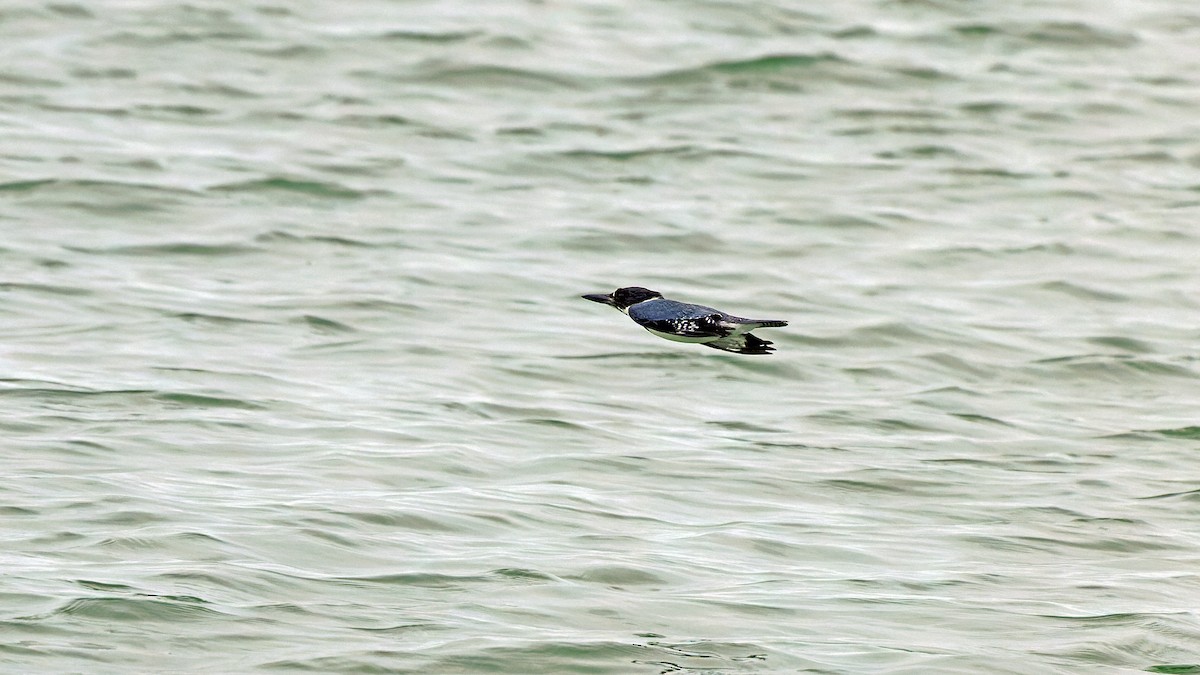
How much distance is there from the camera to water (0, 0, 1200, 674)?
7.46 meters

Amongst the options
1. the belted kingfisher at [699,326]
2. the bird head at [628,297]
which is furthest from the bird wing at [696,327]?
the bird head at [628,297]

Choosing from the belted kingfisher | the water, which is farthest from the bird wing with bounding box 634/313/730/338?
the water

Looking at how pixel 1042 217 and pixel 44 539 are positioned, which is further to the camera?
pixel 1042 217

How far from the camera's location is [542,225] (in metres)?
13.9

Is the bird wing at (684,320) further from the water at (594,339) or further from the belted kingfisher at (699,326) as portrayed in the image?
the water at (594,339)

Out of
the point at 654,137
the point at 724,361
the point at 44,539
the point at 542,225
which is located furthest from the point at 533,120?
the point at 44,539

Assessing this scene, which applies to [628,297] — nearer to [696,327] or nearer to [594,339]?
[696,327]

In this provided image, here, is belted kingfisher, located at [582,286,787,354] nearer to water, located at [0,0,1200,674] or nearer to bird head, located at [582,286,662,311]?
bird head, located at [582,286,662,311]

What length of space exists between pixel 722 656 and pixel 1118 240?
27.1ft

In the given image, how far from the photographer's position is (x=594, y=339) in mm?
11773

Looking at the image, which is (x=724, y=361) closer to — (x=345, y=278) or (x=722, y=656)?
(x=345, y=278)

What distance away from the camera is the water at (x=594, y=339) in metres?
7.46

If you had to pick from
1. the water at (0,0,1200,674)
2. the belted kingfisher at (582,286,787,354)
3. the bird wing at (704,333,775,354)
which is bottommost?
the water at (0,0,1200,674)

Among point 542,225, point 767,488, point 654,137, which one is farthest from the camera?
point 654,137
